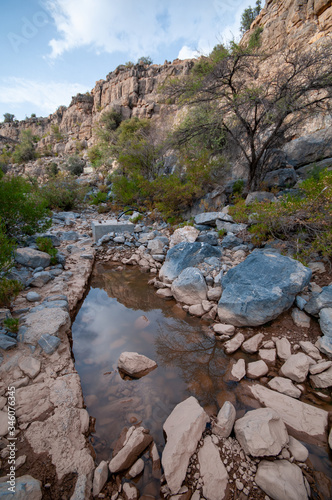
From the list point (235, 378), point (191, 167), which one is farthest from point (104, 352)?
point (191, 167)

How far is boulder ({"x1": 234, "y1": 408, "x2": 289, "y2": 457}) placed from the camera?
1769 millimetres

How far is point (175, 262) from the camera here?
4.95 meters

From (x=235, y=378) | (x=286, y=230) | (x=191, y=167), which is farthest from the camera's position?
(x=191, y=167)

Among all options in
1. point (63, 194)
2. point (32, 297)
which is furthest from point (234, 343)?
point (63, 194)

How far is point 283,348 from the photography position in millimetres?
2881

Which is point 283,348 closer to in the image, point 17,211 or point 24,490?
point 24,490

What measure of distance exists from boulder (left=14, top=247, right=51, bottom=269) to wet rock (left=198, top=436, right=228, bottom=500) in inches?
178

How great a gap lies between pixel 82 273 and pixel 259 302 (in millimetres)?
3924

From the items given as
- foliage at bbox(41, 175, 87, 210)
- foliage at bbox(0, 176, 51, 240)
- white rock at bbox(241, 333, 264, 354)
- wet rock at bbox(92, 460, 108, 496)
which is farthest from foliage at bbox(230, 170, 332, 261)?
foliage at bbox(41, 175, 87, 210)

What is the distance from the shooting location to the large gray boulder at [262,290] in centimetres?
322

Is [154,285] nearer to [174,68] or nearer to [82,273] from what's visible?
[82,273]

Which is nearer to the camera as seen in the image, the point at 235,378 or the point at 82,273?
the point at 235,378

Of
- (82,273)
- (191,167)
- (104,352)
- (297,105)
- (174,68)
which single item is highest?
(174,68)

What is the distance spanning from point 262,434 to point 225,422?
12.9 inches
